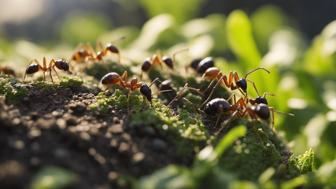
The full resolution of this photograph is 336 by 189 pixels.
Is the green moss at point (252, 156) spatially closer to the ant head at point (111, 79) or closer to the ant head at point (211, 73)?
the ant head at point (211, 73)

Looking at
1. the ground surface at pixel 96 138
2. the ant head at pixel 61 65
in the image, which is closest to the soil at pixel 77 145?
the ground surface at pixel 96 138

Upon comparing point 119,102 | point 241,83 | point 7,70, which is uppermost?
point 7,70

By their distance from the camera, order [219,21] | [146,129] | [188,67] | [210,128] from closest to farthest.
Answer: [146,129] < [210,128] < [188,67] < [219,21]

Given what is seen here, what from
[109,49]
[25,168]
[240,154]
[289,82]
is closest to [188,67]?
[109,49]

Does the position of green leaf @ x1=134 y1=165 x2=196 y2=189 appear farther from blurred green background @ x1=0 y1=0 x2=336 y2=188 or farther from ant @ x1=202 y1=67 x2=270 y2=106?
blurred green background @ x1=0 y1=0 x2=336 y2=188

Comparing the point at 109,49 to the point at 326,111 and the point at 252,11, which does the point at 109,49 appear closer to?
the point at 326,111

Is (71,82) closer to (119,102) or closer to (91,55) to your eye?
(119,102)

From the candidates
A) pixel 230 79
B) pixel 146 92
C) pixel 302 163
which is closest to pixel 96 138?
pixel 146 92
